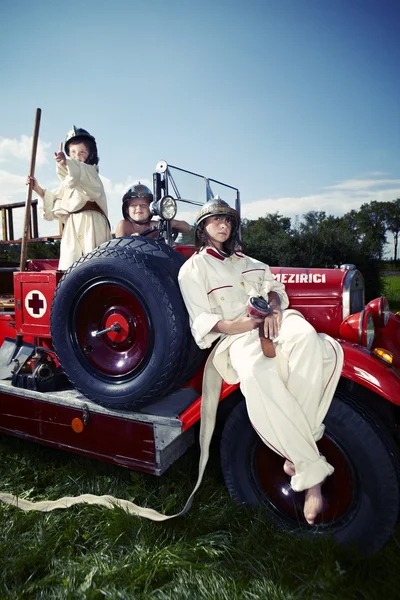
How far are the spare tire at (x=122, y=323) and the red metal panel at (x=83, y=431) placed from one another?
15 centimetres

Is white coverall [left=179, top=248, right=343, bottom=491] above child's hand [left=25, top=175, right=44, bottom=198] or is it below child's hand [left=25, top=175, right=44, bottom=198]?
below

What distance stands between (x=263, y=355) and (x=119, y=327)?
878mm

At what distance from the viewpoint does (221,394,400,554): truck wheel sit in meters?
1.75

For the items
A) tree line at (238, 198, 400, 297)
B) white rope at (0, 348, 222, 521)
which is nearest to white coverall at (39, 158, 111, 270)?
white rope at (0, 348, 222, 521)

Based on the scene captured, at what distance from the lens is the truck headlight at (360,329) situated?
2244 mm

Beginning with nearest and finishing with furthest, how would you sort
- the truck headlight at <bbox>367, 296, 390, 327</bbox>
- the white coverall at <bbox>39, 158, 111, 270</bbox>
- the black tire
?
1. the black tire
2. the truck headlight at <bbox>367, 296, 390, 327</bbox>
3. the white coverall at <bbox>39, 158, 111, 270</bbox>

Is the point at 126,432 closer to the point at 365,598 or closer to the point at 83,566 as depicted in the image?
the point at 83,566

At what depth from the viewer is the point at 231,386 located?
1994 mm

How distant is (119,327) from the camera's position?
2299 mm

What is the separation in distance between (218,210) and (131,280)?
619mm

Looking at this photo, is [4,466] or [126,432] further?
[4,466]

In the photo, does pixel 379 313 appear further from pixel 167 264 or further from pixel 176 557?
pixel 176 557

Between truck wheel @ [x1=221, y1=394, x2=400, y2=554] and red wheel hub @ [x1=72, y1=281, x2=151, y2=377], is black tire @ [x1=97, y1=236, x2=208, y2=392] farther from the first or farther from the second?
truck wheel @ [x1=221, y1=394, x2=400, y2=554]

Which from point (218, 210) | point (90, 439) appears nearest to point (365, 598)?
point (90, 439)
